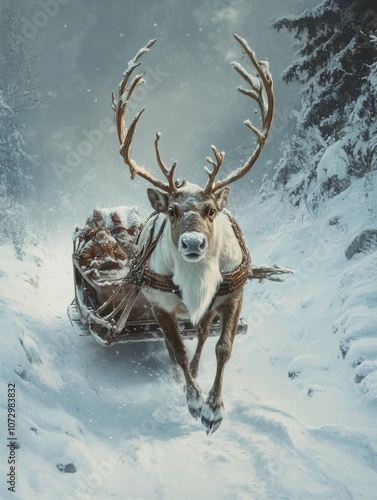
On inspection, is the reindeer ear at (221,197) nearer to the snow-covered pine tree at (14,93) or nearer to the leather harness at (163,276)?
the leather harness at (163,276)

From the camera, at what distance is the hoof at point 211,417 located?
432 centimetres

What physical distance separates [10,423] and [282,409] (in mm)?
2784

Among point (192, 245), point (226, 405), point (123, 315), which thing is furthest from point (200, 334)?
point (192, 245)

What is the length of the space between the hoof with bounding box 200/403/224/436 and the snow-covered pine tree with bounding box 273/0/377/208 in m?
6.70

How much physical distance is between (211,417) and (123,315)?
1.92 metres

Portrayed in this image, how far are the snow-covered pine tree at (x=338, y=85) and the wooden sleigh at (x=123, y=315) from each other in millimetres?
4692

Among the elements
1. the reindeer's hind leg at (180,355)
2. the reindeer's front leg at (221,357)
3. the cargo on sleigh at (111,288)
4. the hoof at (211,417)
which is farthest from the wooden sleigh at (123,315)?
the hoof at (211,417)

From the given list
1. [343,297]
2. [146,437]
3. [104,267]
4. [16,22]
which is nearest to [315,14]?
[343,297]

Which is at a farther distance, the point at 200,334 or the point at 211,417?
the point at 200,334

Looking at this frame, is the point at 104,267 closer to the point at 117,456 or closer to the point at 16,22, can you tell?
the point at 117,456

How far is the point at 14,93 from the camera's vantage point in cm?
1902

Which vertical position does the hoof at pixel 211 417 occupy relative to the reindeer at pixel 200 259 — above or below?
below

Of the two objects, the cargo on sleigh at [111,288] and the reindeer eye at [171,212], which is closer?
the reindeer eye at [171,212]

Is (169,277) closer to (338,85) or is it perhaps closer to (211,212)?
(211,212)
